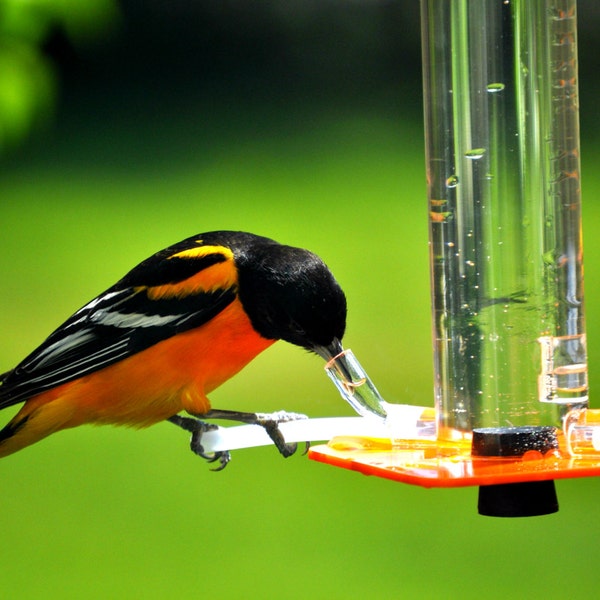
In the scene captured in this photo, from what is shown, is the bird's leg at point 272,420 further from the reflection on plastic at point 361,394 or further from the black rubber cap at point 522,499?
the black rubber cap at point 522,499

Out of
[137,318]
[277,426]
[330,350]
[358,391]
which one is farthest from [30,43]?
[358,391]

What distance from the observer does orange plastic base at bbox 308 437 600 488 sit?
1646 mm

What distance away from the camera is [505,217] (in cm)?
210

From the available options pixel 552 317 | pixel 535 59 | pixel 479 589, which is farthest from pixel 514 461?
pixel 479 589

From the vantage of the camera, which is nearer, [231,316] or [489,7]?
[489,7]


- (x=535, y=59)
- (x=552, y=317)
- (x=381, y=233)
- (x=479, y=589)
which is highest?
(x=535, y=59)

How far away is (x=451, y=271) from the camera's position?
2182 mm

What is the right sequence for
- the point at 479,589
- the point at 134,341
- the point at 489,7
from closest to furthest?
1. the point at 489,7
2. the point at 134,341
3. the point at 479,589

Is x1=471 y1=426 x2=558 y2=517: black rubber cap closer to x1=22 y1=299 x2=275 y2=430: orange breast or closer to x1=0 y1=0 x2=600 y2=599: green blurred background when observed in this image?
x1=22 y1=299 x2=275 y2=430: orange breast

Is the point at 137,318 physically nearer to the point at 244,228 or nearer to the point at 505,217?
the point at 505,217

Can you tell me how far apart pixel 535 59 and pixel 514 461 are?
2.29ft

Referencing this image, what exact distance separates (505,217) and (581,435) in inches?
15.9

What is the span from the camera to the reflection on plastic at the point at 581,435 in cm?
186

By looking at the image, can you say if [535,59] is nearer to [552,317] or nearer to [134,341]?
[552,317]
